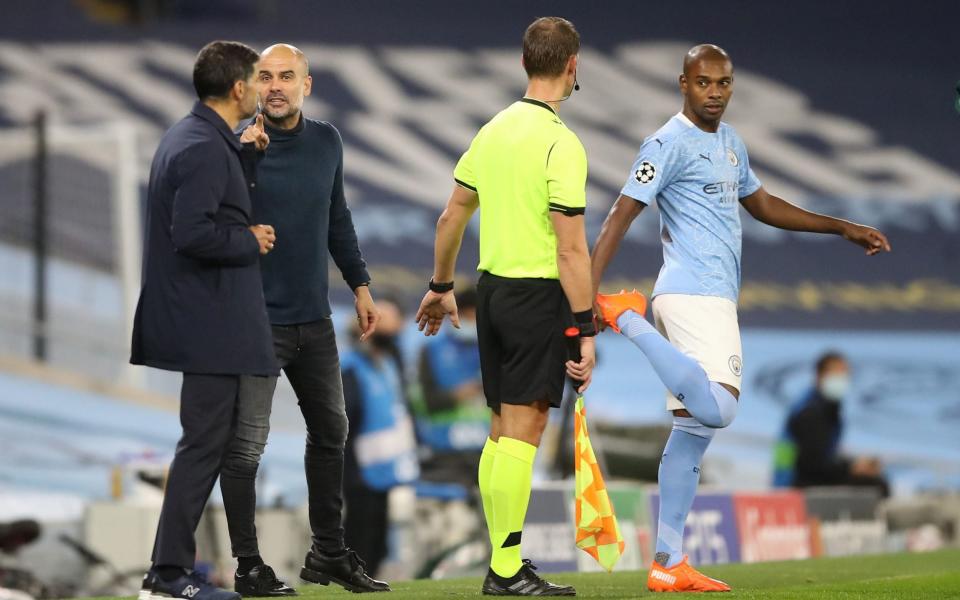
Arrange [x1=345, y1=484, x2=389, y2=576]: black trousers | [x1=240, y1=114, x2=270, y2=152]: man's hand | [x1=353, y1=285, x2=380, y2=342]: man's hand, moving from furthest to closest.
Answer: [x1=345, y1=484, x2=389, y2=576]: black trousers → [x1=353, y1=285, x2=380, y2=342]: man's hand → [x1=240, y1=114, x2=270, y2=152]: man's hand

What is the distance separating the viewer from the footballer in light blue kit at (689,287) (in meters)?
4.83

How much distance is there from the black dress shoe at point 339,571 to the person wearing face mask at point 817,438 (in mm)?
7184

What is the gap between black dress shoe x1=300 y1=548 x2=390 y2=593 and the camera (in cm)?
493

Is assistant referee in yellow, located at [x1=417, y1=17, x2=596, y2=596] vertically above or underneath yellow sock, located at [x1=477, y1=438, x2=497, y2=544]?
above

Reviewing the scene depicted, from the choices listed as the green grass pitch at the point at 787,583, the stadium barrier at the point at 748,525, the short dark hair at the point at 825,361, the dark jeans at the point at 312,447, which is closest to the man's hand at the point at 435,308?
the dark jeans at the point at 312,447

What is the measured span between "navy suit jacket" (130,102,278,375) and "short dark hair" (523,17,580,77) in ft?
3.56

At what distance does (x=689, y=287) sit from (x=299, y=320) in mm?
1337

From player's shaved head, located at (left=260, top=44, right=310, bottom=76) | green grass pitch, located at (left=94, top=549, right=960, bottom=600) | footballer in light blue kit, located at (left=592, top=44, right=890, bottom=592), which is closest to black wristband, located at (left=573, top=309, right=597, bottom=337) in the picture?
footballer in light blue kit, located at (left=592, top=44, right=890, bottom=592)

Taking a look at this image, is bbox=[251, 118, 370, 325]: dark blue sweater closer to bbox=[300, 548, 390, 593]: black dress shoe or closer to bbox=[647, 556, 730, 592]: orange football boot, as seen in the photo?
bbox=[300, 548, 390, 593]: black dress shoe

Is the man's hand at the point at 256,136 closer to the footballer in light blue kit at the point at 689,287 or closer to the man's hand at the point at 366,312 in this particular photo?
the man's hand at the point at 366,312

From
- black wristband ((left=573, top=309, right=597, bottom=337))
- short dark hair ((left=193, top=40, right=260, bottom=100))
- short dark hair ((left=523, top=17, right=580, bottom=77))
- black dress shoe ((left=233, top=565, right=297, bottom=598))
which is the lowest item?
black dress shoe ((left=233, top=565, right=297, bottom=598))

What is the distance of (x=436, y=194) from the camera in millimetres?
20109

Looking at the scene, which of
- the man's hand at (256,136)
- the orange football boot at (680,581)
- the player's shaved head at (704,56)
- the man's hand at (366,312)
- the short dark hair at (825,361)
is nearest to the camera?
the man's hand at (256,136)

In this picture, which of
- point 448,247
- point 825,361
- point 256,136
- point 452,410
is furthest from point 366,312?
point 825,361
